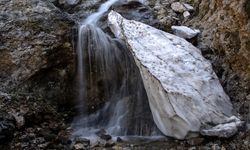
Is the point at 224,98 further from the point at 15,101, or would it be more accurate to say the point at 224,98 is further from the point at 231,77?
the point at 15,101

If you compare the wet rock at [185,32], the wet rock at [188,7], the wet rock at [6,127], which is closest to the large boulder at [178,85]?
the wet rock at [185,32]

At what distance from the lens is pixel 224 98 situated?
5621mm

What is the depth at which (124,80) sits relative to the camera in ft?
21.8

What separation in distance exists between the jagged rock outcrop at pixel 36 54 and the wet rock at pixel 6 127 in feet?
2.29

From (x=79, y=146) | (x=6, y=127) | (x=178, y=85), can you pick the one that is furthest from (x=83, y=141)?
(x=178, y=85)

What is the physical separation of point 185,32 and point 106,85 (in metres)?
1.84

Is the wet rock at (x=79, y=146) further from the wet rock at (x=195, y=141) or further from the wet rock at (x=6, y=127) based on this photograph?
the wet rock at (x=195, y=141)

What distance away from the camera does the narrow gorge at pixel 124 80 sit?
5.38 m

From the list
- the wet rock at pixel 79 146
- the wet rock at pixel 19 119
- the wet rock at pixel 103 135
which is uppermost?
the wet rock at pixel 19 119

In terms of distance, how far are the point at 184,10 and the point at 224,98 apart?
299 centimetres

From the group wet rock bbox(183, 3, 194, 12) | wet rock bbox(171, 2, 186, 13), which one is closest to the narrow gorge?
wet rock bbox(183, 3, 194, 12)

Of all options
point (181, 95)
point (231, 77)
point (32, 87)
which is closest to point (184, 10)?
point (231, 77)

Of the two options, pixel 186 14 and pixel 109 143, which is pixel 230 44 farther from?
pixel 109 143

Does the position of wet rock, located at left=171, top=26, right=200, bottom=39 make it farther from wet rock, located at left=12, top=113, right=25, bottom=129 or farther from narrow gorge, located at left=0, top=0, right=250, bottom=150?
wet rock, located at left=12, top=113, right=25, bottom=129
